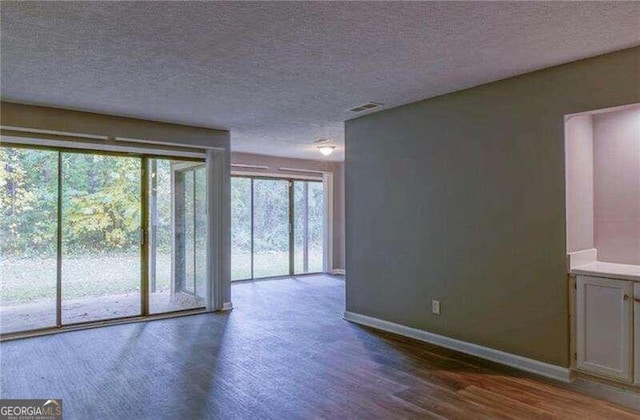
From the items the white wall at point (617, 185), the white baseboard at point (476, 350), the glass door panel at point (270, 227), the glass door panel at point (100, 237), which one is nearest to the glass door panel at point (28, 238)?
the glass door panel at point (100, 237)

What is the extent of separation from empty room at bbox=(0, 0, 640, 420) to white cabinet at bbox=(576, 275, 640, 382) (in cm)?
2

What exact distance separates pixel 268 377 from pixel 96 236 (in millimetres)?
3096

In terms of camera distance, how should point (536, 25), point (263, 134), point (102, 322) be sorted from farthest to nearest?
1. point (263, 134)
2. point (102, 322)
3. point (536, 25)

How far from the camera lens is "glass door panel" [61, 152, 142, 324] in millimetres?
4914

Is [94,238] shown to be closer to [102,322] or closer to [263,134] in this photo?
[102,322]

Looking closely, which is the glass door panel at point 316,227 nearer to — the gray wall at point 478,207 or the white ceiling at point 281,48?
the gray wall at point 478,207

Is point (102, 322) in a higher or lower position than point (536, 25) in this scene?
lower

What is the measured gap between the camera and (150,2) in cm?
225

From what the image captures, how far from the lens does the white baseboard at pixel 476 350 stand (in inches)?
128

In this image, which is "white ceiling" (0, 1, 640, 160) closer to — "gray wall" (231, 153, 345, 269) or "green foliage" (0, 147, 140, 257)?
"green foliage" (0, 147, 140, 257)

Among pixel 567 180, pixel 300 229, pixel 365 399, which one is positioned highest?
pixel 567 180

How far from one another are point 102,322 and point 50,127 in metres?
2.31

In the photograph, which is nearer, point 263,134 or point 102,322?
point 102,322

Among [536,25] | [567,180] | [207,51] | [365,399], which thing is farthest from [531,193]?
[207,51]
